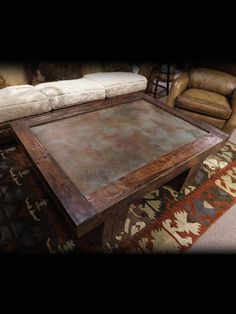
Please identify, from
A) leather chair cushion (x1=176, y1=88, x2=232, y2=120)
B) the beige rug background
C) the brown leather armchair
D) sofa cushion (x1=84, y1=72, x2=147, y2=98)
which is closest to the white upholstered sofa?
sofa cushion (x1=84, y1=72, x2=147, y2=98)

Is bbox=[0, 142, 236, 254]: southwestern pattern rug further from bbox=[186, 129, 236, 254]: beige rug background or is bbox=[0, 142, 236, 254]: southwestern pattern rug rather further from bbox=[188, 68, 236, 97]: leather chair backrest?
bbox=[188, 68, 236, 97]: leather chair backrest

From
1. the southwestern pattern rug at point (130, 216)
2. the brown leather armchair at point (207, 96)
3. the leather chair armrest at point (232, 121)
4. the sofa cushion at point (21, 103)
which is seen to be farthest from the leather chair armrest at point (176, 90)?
the sofa cushion at point (21, 103)

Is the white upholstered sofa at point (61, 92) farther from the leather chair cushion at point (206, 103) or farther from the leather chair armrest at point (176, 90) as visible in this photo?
the leather chair cushion at point (206, 103)

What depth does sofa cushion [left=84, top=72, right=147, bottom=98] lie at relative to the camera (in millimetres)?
2545

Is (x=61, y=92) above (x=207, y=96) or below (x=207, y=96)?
above

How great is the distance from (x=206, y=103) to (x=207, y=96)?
156 millimetres

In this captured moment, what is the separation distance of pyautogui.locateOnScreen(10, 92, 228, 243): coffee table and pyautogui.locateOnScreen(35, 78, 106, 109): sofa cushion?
0.45 m

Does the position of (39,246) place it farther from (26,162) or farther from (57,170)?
(26,162)

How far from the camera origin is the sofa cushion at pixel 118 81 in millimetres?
2545

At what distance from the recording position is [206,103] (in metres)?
2.39

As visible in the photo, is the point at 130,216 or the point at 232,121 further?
the point at 232,121

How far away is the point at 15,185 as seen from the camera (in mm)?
1700

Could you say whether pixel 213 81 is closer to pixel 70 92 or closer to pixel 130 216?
pixel 70 92

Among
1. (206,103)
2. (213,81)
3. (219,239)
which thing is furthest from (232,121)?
(219,239)
